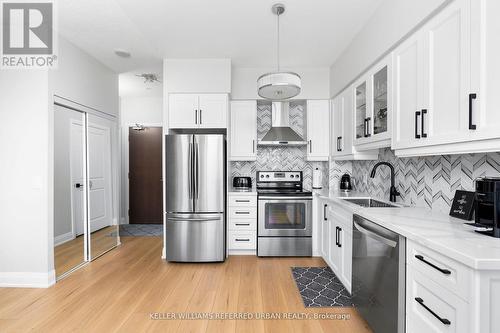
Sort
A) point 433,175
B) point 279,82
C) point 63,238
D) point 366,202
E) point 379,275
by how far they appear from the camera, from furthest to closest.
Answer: point 63,238 → point 366,202 → point 279,82 → point 433,175 → point 379,275

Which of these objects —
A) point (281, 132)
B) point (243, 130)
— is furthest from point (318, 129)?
point (243, 130)

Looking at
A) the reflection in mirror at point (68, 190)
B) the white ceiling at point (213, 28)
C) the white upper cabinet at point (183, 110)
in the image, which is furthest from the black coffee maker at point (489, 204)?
the reflection in mirror at point (68, 190)

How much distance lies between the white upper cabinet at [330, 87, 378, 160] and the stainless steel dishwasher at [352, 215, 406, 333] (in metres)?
1.13

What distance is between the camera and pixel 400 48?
1960 mm

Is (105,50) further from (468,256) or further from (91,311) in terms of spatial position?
(468,256)

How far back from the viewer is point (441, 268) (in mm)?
1152

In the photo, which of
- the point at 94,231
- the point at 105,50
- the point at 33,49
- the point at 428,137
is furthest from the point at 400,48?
the point at 94,231

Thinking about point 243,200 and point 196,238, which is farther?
point 243,200

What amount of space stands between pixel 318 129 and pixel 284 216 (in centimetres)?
142

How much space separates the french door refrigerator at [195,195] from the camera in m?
3.27

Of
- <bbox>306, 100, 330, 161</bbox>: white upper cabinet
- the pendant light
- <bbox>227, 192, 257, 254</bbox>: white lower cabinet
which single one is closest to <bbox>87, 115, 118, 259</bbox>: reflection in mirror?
<bbox>227, 192, 257, 254</bbox>: white lower cabinet

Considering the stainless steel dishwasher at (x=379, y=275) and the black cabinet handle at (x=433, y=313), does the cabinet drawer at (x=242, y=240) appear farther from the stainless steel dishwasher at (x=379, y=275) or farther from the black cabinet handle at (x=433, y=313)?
the black cabinet handle at (x=433, y=313)

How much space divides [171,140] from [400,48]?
265 cm

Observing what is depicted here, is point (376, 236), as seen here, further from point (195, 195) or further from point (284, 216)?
point (195, 195)
